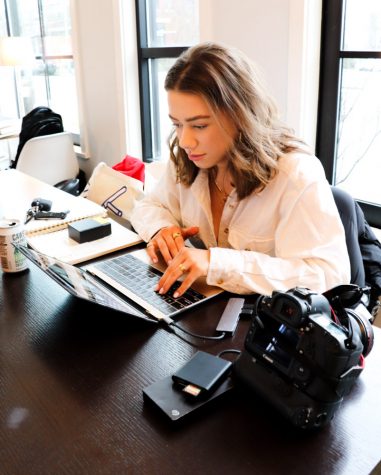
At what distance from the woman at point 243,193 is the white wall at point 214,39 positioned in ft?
2.34

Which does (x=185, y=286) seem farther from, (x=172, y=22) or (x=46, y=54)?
(x=46, y=54)

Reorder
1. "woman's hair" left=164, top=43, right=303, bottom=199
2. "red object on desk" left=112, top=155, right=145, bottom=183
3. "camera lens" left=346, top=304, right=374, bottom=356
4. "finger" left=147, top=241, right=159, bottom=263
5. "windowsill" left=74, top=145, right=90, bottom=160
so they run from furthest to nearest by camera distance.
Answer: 1. "windowsill" left=74, top=145, right=90, bottom=160
2. "red object on desk" left=112, top=155, right=145, bottom=183
3. "finger" left=147, top=241, right=159, bottom=263
4. "woman's hair" left=164, top=43, right=303, bottom=199
5. "camera lens" left=346, top=304, right=374, bottom=356

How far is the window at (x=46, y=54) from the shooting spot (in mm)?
3666

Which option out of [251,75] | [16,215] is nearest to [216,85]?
[251,75]

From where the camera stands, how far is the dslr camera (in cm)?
65

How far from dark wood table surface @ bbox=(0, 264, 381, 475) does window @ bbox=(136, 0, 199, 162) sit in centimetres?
187

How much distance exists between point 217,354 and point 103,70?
8.58 ft

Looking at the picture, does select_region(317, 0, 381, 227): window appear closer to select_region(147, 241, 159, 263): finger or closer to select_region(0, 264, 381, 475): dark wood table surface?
select_region(147, 241, 159, 263): finger

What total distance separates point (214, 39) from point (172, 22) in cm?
60

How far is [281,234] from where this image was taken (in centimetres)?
115

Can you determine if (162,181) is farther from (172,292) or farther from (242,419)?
(242,419)

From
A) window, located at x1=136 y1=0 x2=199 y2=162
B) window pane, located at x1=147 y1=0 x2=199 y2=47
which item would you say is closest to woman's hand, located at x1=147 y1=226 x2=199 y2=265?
window, located at x1=136 y1=0 x2=199 y2=162

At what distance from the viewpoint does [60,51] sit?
3740 mm

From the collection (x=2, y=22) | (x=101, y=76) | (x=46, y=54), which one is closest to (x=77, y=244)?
(x=101, y=76)
